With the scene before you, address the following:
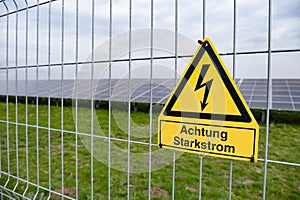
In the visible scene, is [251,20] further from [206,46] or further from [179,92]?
[179,92]

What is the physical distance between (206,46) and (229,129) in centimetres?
31

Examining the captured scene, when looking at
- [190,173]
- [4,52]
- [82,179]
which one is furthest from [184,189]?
[4,52]

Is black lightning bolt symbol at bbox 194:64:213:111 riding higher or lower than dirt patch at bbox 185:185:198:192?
higher

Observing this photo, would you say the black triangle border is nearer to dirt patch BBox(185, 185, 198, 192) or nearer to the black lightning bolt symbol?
the black lightning bolt symbol

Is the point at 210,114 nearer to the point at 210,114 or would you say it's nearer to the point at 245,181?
the point at 210,114

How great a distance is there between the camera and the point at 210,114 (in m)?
0.94

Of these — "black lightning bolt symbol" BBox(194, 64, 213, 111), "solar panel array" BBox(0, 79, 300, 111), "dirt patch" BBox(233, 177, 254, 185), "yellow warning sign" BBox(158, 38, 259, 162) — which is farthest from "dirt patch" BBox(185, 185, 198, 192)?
"black lightning bolt symbol" BBox(194, 64, 213, 111)

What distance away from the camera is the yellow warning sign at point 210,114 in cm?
88

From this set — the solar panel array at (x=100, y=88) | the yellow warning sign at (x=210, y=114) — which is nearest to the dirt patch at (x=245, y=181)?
the solar panel array at (x=100, y=88)

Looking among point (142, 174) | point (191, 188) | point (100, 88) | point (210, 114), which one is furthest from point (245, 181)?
point (210, 114)

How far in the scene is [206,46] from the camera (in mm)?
957

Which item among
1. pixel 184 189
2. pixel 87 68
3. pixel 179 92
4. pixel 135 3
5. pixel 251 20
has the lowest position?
pixel 184 189

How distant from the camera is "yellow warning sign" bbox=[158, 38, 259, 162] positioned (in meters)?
0.88

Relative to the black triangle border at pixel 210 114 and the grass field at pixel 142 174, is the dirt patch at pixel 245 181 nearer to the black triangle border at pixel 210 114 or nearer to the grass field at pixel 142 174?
the grass field at pixel 142 174
